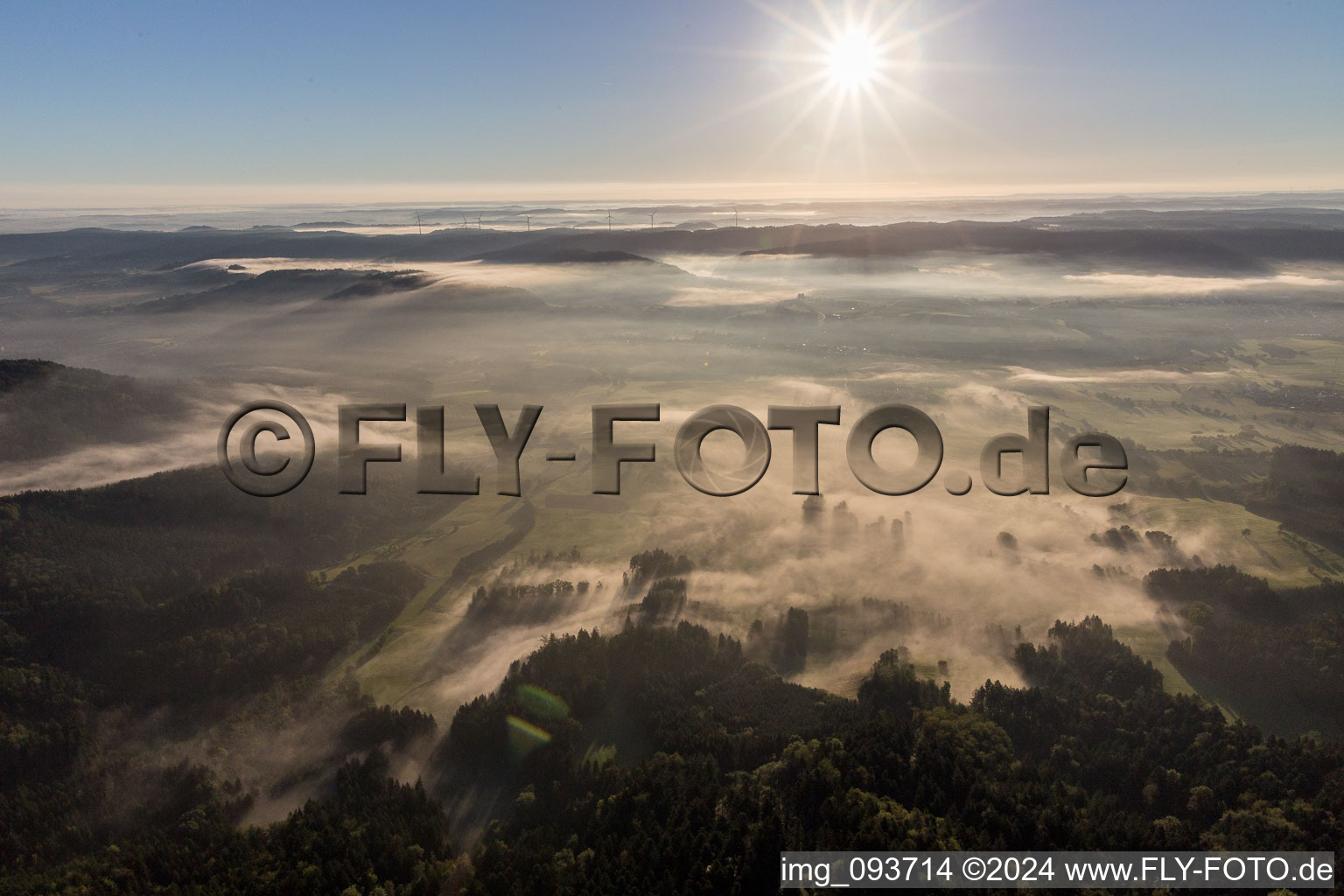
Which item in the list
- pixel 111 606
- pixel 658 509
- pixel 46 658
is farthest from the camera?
Answer: pixel 658 509

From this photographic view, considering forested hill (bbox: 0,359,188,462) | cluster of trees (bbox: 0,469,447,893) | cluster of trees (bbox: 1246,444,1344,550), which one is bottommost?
cluster of trees (bbox: 0,469,447,893)

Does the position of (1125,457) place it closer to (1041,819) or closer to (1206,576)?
(1206,576)

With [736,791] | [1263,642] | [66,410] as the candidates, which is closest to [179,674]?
[736,791]

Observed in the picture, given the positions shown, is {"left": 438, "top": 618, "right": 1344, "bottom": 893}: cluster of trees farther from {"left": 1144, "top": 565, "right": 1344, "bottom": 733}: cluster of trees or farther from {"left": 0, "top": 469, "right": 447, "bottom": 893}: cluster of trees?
{"left": 1144, "top": 565, "right": 1344, "bottom": 733}: cluster of trees

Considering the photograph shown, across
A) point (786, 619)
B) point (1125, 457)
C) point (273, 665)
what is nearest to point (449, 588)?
point (273, 665)

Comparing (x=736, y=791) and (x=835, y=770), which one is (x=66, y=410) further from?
(x=835, y=770)

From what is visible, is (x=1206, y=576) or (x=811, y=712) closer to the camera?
(x=811, y=712)

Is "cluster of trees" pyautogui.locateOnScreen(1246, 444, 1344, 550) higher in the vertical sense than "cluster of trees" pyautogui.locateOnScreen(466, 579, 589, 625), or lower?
higher

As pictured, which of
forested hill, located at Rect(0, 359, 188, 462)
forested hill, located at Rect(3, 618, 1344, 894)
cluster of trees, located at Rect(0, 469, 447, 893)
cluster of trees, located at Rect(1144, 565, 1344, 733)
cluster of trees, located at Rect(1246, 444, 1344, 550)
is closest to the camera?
forested hill, located at Rect(3, 618, 1344, 894)

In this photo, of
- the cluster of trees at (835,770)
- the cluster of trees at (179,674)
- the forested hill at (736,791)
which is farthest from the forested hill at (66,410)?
Answer: the cluster of trees at (835,770)

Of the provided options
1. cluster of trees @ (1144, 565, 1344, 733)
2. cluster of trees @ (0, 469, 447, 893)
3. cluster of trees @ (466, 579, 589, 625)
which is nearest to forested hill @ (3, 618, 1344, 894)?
cluster of trees @ (0, 469, 447, 893)

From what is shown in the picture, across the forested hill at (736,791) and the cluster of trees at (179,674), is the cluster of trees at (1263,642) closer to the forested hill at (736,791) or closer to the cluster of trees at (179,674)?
the forested hill at (736,791)
